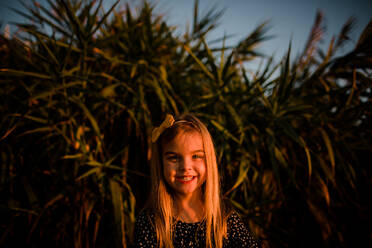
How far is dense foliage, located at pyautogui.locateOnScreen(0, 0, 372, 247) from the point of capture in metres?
1.15

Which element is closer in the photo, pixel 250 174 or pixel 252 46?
pixel 250 174

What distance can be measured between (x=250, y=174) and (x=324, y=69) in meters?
0.89

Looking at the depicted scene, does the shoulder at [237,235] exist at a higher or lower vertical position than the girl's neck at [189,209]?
lower

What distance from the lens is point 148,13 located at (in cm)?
150

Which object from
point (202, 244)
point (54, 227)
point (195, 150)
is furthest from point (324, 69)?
point (54, 227)

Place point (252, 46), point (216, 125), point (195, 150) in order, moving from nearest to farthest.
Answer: point (195, 150)
point (216, 125)
point (252, 46)

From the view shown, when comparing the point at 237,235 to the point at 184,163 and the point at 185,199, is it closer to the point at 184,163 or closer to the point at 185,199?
the point at 185,199

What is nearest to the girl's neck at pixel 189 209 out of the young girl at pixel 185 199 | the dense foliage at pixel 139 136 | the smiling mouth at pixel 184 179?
the young girl at pixel 185 199

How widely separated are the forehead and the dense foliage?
40cm

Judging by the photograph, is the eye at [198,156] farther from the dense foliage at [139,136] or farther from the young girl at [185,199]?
the dense foliage at [139,136]

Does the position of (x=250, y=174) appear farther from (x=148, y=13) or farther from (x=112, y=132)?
(x=148, y=13)

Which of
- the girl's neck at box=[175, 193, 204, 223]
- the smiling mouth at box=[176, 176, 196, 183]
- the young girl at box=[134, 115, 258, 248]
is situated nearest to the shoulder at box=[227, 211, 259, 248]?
the young girl at box=[134, 115, 258, 248]

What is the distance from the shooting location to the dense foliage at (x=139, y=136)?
3.76ft

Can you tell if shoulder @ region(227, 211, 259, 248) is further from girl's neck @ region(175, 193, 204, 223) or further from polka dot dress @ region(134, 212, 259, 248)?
girl's neck @ region(175, 193, 204, 223)
